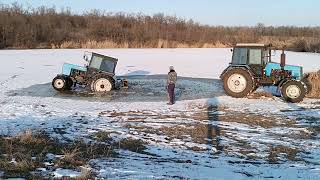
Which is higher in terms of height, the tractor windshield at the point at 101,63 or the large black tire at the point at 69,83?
the tractor windshield at the point at 101,63

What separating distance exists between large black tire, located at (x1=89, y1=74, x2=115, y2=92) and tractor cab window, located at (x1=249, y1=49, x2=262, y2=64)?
17.5 ft

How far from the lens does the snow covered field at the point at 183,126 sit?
26.6 feet

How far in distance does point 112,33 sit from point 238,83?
128 feet

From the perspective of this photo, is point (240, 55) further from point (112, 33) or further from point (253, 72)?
point (112, 33)

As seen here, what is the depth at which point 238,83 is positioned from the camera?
17141mm

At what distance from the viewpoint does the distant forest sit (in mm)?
46375

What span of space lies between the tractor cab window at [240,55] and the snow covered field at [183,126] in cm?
142

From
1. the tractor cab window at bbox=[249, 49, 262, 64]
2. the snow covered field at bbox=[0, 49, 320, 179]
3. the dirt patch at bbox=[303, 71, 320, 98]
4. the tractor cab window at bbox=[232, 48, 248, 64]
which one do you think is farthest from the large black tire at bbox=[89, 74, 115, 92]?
the dirt patch at bbox=[303, 71, 320, 98]

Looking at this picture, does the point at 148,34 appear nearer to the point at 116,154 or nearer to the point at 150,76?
the point at 150,76

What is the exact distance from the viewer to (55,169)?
298 inches

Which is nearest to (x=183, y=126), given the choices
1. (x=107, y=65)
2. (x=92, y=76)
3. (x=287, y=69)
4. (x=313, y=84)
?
(x=287, y=69)

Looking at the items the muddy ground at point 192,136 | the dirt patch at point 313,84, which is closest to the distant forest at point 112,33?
the dirt patch at point 313,84

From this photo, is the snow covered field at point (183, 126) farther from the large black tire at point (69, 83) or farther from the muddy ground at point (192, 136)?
the large black tire at point (69, 83)

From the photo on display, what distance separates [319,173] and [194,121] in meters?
4.99
